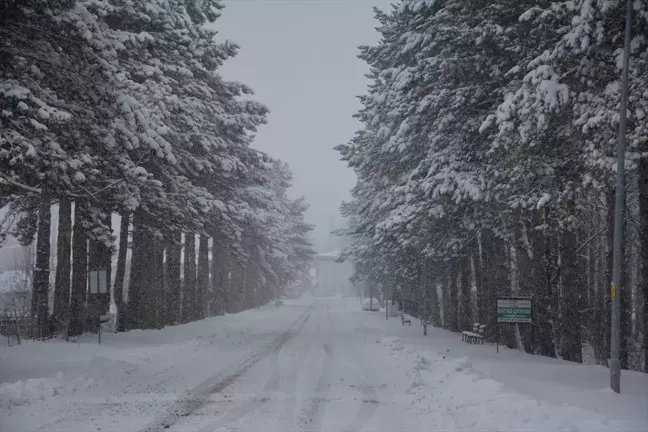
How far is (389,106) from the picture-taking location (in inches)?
694

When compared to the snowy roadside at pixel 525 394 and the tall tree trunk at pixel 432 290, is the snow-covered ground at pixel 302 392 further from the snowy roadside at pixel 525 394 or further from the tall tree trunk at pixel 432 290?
the tall tree trunk at pixel 432 290

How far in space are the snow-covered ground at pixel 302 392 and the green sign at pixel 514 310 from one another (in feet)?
3.50

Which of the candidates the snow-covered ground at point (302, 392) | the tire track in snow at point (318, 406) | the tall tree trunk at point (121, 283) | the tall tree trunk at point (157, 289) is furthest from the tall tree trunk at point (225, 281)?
the tire track in snow at point (318, 406)

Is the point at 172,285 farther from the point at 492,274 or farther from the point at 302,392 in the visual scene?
the point at 302,392

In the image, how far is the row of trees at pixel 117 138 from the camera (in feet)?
39.6

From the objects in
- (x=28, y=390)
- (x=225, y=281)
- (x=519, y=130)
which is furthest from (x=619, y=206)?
(x=225, y=281)

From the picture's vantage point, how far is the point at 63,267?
18859mm

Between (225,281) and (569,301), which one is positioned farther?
(225,281)

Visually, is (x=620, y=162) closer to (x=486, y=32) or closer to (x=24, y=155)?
(x=486, y=32)

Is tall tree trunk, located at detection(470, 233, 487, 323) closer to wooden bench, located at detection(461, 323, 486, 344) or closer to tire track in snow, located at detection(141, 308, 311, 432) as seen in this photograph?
wooden bench, located at detection(461, 323, 486, 344)

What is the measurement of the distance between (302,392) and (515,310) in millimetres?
7364

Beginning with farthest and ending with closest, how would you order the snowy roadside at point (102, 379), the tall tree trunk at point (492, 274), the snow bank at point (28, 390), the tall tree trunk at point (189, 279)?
the tall tree trunk at point (189, 279) → the tall tree trunk at point (492, 274) → the snow bank at point (28, 390) → the snowy roadside at point (102, 379)

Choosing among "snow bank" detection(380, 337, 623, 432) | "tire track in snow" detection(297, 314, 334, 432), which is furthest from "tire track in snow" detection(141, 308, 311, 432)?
"snow bank" detection(380, 337, 623, 432)

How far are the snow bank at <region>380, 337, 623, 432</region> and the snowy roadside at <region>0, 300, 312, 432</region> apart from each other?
15.5ft
